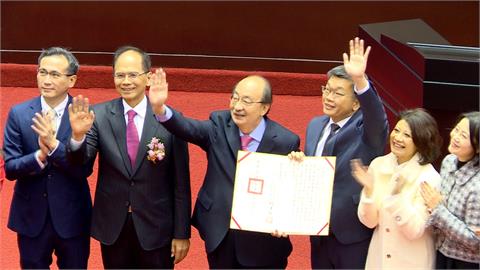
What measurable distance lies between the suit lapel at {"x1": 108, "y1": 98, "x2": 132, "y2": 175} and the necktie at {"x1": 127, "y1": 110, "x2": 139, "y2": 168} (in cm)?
1

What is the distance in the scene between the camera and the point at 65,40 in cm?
521

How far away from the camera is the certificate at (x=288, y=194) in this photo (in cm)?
270

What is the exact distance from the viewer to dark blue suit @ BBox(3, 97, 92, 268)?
282 cm

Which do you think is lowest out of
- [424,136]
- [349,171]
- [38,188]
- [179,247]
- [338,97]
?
[179,247]

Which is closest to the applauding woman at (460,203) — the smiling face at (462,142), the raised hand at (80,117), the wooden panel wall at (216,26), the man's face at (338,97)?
the smiling face at (462,142)

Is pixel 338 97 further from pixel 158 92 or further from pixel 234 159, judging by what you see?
pixel 158 92

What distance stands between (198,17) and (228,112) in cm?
244

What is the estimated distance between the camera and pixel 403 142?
2656 mm

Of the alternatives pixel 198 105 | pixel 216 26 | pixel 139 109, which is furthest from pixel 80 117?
pixel 216 26

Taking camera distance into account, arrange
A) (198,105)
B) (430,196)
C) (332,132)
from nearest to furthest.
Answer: (430,196)
(332,132)
(198,105)

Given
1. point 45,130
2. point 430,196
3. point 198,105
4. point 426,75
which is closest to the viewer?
point 430,196

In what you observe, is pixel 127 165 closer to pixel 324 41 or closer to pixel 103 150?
pixel 103 150

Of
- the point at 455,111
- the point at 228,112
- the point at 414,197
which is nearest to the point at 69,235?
the point at 228,112

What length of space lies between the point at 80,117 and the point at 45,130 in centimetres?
11
